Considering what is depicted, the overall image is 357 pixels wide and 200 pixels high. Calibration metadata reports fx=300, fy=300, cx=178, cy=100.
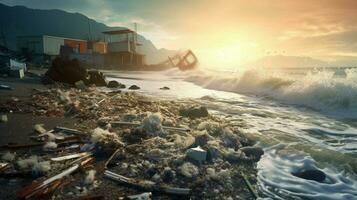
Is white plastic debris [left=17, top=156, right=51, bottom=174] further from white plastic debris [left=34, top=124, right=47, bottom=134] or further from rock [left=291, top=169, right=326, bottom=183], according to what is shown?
rock [left=291, top=169, right=326, bottom=183]

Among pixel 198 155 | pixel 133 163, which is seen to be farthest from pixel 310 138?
pixel 133 163

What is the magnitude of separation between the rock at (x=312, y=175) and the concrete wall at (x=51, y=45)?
56.1m

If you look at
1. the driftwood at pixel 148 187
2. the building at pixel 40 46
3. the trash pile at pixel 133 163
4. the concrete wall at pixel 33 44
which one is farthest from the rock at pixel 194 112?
the concrete wall at pixel 33 44

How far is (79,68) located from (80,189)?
61.5ft

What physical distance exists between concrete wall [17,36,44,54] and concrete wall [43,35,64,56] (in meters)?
0.67

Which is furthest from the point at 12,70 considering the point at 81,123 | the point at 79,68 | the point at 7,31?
the point at 7,31

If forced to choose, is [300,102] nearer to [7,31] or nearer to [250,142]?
[250,142]

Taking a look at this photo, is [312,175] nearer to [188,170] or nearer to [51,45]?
[188,170]

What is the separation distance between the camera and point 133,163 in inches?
237

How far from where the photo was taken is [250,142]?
28.0ft

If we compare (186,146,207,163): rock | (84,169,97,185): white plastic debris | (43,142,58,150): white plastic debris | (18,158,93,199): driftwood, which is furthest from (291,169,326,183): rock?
(43,142,58,150): white plastic debris

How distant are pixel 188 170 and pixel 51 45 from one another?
2237 inches

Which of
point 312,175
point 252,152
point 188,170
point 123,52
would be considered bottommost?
point 312,175

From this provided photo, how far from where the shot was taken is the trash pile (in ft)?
15.9
